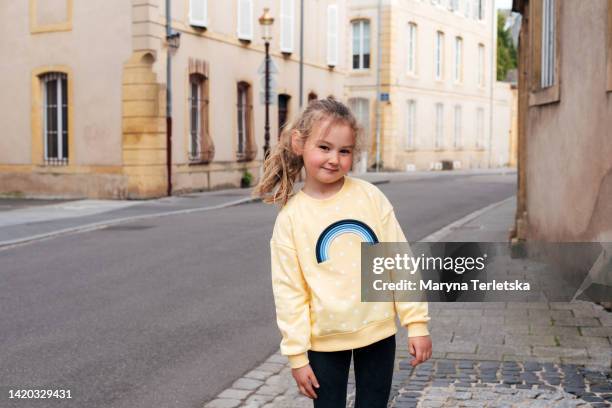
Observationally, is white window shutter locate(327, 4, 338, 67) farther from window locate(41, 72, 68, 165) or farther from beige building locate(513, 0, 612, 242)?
beige building locate(513, 0, 612, 242)

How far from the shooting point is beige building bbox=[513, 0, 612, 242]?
738 centimetres

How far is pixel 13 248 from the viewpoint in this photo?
12.4 metres

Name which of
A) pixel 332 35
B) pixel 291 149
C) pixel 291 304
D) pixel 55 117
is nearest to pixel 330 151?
pixel 291 149

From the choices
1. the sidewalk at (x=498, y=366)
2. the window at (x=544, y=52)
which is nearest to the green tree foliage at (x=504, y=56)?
the window at (x=544, y=52)

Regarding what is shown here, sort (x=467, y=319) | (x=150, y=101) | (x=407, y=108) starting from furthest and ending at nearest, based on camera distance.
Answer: (x=407, y=108) < (x=150, y=101) < (x=467, y=319)

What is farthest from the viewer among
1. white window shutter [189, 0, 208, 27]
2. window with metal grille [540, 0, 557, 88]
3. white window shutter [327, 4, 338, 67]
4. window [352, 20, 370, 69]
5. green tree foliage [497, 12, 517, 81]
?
green tree foliage [497, 12, 517, 81]

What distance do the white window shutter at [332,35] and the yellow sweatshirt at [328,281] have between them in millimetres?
28703

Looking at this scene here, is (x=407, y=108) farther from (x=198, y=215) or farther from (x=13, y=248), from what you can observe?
(x=13, y=248)

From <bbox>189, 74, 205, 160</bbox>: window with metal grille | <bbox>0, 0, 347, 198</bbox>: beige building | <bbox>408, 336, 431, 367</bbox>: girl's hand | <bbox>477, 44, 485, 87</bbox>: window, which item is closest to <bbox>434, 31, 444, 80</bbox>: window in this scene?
<bbox>477, 44, 485, 87</bbox>: window

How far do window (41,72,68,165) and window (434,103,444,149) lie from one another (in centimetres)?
2318

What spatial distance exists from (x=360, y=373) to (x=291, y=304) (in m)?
0.37

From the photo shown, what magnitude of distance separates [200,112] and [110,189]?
370 cm

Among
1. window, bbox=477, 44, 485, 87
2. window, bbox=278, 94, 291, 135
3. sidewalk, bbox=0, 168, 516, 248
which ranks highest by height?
window, bbox=477, 44, 485, 87

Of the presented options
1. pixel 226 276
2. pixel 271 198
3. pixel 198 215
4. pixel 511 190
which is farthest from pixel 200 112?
pixel 271 198
